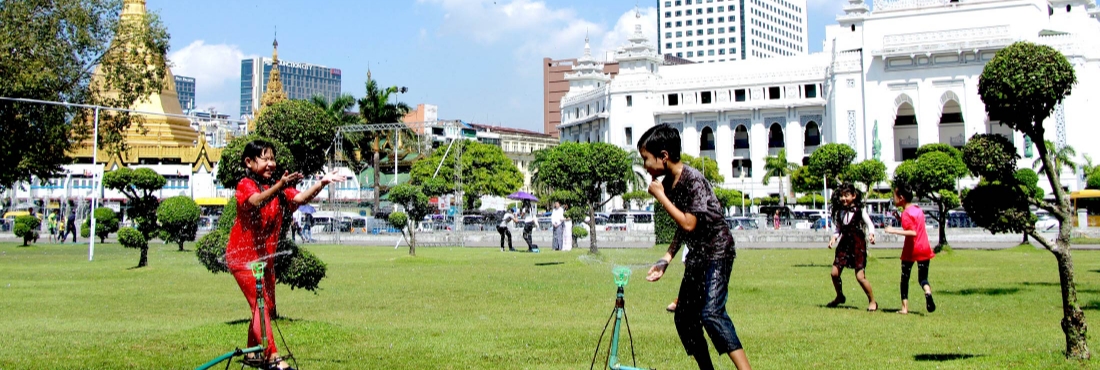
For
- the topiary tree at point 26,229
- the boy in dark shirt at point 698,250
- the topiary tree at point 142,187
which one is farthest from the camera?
the topiary tree at point 26,229

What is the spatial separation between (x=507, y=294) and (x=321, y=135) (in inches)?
162

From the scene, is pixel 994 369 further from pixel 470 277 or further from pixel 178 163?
pixel 178 163

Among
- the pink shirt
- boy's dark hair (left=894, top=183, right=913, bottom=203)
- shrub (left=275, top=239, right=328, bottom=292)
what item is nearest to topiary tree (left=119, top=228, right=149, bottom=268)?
shrub (left=275, top=239, right=328, bottom=292)

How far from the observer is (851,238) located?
36.2 ft

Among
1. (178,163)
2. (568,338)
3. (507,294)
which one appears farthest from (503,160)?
(568,338)

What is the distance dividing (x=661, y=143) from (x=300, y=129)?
524cm

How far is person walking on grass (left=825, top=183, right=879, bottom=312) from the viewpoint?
10.9 m

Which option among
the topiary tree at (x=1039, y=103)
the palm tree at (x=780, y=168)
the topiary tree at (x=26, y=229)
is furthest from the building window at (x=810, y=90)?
the topiary tree at (x=1039, y=103)

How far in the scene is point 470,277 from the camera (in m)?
16.7

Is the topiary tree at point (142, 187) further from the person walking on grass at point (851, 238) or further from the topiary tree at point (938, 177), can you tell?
the topiary tree at point (938, 177)

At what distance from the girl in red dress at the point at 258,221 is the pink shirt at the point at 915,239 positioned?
6492mm

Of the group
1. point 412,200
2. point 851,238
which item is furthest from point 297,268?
point 412,200

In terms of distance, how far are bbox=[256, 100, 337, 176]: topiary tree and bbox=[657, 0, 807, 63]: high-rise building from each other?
130 metres

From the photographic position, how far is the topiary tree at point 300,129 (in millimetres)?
9672
